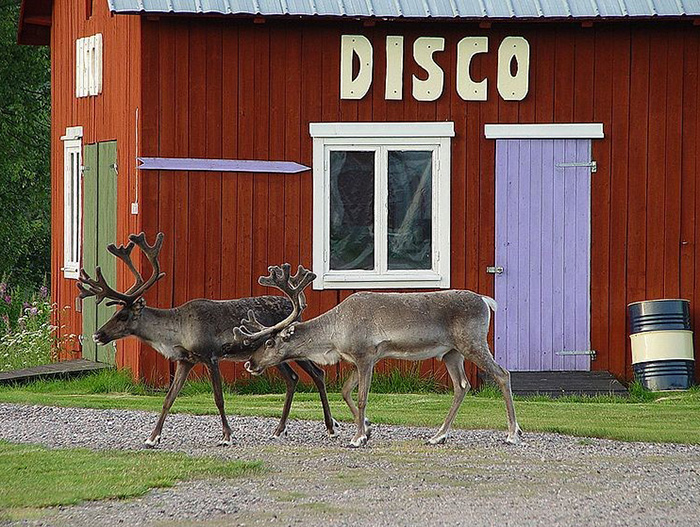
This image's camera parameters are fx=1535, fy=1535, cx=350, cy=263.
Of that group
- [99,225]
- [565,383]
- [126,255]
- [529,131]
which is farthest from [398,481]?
[99,225]

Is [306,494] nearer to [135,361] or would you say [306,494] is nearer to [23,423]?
[23,423]

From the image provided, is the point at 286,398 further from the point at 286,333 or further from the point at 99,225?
the point at 99,225

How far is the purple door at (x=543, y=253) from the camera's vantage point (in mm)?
16531

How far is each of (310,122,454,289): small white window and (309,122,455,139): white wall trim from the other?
11 mm

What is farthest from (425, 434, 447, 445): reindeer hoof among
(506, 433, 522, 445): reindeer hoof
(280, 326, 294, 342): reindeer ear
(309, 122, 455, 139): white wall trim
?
(309, 122, 455, 139): white wall trim

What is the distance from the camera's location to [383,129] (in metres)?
16.3

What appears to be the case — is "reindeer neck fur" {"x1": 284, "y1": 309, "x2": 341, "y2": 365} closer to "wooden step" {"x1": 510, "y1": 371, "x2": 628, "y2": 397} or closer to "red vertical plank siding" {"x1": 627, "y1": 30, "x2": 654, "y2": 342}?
"wooden step" {"x1": 510, "y1": 371, "x2": 628, "y2": 397}

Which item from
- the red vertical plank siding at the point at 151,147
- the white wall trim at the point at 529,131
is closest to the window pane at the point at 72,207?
the red vertical plank siding at the point at 151,147

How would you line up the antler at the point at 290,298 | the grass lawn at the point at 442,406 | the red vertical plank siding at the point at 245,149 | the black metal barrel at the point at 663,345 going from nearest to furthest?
the antler at the point at 290,298, the grass lawn at the point at 442,406, the red vertical plank siding at the point at 245,149, the black metal barrel at the point at 663,345

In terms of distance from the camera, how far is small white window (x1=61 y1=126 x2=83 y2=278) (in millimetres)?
18734

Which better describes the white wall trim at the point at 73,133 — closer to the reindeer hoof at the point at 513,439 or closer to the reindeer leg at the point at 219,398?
the reindeer leg at the point at 219,398

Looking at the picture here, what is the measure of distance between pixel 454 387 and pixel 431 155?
15.3 ft

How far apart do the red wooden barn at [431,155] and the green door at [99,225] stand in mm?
195

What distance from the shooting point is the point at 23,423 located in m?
13.4
